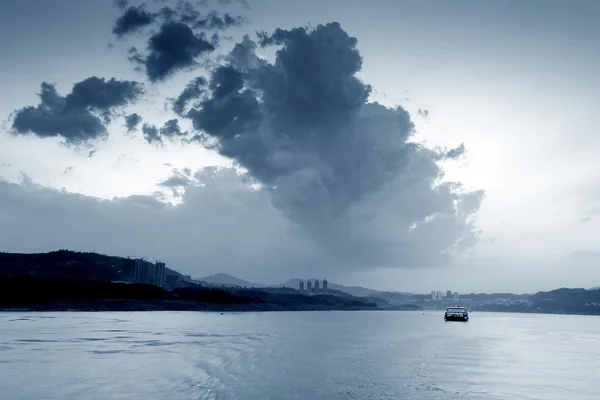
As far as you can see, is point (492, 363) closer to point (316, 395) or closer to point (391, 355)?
point (391, 355)

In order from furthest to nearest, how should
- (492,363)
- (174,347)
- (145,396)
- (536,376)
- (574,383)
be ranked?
(174,347) < (492,363) < (536,376) < (574,383) < (145,396)

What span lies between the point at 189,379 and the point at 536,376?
30.3 meters

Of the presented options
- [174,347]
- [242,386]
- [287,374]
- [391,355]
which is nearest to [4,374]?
[242,386]

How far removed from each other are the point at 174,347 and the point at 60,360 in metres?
18.1

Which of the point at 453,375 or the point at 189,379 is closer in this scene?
the point at 189,379

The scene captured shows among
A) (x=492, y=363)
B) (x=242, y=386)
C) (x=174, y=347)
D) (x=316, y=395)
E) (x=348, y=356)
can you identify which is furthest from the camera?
(x=174, y=347)

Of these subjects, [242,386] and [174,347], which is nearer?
[242,386]

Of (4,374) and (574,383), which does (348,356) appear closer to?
(574,383)

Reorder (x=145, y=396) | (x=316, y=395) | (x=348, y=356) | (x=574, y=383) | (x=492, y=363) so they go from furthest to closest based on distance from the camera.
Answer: (x=348, y=356) < (x=492, y=363) < (x=574, y=383) < (x=316, y=395) < (x=145, y=396)

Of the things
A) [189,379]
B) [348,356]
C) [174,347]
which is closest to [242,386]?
[189,379]

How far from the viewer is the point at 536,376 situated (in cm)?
4419

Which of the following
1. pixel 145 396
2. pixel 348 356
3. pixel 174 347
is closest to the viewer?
pixel 145 396

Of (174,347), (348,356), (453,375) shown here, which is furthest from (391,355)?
(174,347)

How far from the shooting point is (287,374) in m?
42.3
